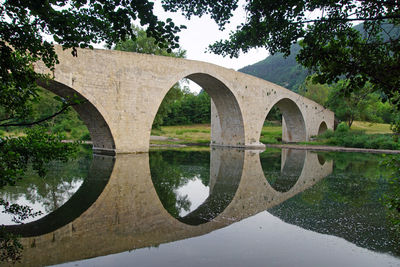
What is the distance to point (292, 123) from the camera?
33.6 meters

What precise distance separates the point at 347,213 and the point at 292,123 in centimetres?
2906

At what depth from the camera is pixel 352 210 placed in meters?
5.84

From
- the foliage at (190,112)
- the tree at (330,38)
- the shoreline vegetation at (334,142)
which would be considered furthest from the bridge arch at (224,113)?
the foliage at (190,112)

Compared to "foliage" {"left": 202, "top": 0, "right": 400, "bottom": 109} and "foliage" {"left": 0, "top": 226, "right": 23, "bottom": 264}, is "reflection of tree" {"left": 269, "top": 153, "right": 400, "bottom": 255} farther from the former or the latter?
"foliage" {"left": 0, "top": 226, "right": 23, "bottom": 264}

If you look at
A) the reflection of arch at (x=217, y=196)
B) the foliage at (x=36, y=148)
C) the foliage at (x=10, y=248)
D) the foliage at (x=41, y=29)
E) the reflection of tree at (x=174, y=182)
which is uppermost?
the foliage at (x=41, y=29)

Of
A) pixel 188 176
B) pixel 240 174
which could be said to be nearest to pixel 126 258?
pixel 188 176

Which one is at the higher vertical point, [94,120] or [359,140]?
[94,120]

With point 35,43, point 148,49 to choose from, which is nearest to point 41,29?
point 35,43

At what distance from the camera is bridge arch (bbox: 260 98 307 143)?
31.5 metres

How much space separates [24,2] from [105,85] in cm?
1236

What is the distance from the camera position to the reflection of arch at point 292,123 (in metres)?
31.6

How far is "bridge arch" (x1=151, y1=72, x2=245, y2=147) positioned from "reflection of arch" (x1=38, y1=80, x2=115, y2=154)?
708 centimetres

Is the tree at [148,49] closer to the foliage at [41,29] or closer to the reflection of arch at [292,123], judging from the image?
the reflection of arch at [292,123]

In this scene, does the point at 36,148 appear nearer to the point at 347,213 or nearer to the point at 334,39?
the point at 334,39
